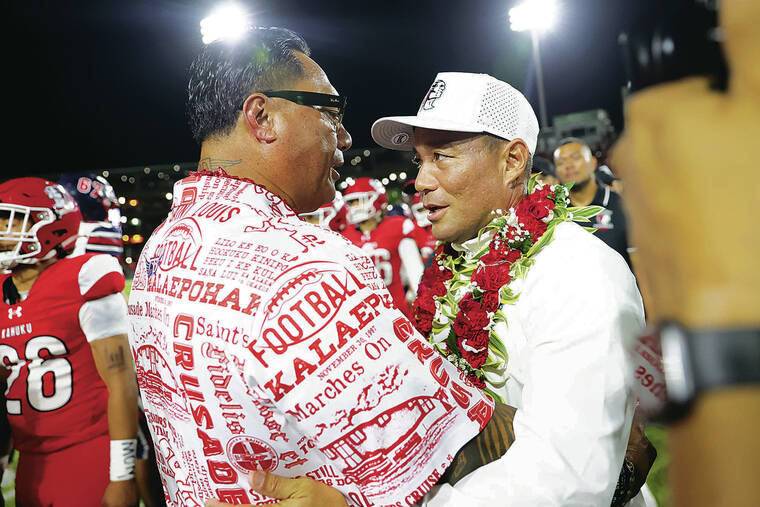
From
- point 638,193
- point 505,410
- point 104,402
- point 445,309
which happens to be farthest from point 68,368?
point 638,193

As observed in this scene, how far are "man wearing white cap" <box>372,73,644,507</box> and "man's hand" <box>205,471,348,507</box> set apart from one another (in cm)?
27

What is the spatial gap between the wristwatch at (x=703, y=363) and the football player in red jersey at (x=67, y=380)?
342 cm

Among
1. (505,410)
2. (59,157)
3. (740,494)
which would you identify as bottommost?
(59,157)

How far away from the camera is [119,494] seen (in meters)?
3.24

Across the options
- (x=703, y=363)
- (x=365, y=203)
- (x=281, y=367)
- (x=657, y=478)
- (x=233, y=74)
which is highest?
(x=233, y=74)

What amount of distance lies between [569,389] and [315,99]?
1.22m

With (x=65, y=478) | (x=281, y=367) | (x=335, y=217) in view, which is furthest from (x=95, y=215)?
(x=281, y=367)

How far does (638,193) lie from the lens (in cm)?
67

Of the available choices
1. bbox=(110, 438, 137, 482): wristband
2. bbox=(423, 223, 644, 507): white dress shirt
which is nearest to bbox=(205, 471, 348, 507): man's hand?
bbox=(423, 223, 644, 507): white dress shirt

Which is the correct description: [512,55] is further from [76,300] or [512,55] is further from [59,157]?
[76,300]

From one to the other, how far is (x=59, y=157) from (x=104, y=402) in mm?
18111

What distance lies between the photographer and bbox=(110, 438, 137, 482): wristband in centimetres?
325

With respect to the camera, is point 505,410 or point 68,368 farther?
point 68,368

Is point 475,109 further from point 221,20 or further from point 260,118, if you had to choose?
point 221,20
